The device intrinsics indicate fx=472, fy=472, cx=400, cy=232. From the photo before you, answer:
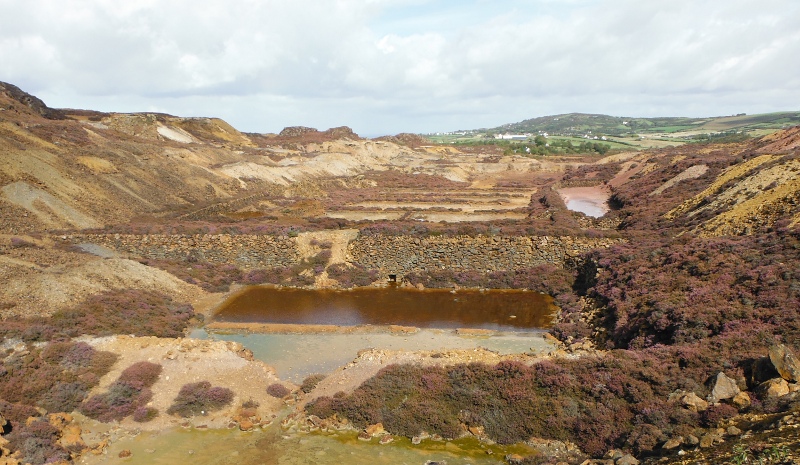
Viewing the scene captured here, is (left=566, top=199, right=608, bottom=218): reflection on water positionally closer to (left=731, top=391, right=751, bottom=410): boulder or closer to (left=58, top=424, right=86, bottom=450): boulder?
(left=731, top=391, right=751, bottom=410): boulder

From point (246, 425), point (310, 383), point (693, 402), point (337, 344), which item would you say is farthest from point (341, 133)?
point (693, 402)

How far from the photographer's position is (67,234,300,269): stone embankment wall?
32688mm

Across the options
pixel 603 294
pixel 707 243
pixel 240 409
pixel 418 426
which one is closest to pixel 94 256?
pixel 240 409

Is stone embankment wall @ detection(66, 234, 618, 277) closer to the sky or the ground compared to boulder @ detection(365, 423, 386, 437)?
closer to the sky

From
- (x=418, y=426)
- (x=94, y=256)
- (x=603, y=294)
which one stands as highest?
(x=94, y=256)

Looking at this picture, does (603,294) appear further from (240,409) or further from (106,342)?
(106,342)

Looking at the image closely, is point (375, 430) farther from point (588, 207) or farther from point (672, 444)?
A: point (588, 207)

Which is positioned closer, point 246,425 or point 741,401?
point 741,401

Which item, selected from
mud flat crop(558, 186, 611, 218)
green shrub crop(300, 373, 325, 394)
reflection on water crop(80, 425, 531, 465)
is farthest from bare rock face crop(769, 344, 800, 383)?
mud flat crop(558, 186, 611, 218)

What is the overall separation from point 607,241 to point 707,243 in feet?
24.6

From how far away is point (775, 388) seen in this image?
11609mm

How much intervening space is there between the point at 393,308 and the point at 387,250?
256 inches

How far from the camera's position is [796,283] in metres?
16.8

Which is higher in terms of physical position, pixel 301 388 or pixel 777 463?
pixel 777 463
